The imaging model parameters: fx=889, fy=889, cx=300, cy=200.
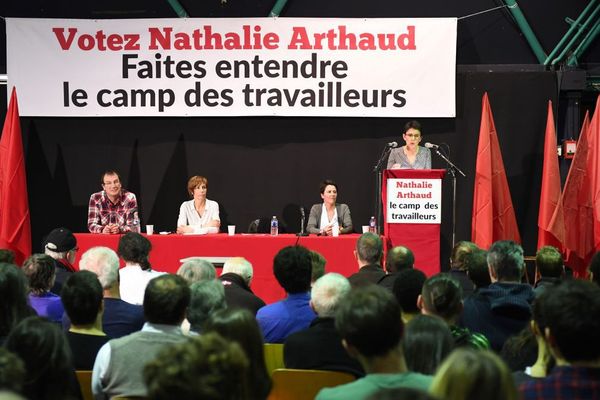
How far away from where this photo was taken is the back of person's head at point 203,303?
3.56 meters

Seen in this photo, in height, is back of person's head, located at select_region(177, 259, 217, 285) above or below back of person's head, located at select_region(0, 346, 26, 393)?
below

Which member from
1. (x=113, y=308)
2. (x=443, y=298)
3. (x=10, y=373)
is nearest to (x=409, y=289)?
(x=443, y=298)

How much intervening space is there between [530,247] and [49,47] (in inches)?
211

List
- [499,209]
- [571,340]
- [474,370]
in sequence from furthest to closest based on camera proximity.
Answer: [499,209], [571,340], [474,370]

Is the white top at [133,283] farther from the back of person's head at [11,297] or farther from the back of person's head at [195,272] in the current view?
the back of person's head at [11,297]

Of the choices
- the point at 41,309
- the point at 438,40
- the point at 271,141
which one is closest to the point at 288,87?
the point at 271,141

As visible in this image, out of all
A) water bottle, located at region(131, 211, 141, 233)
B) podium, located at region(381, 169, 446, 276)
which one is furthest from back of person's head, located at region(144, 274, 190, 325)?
water bottle, located at region(131, 211, 141, 233)

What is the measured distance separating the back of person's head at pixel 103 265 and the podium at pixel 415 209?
364cm

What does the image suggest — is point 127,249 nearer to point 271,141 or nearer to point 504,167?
point 271,141

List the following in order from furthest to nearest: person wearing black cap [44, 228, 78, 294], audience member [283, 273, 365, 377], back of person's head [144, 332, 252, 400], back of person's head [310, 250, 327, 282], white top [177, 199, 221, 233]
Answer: white top [177, 199, 221, 233] → person wearing black cap [44, 228, 78, 294] → back of person's head [310, 250, 327, 282] → audience member [283, 273, 365, 377] → back of person's head [144, 332, 252, 400]

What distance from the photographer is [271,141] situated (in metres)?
9.30

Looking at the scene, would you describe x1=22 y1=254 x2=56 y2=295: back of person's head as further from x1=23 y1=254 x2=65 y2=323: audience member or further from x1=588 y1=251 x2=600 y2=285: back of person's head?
x1=588 y1=251 x2=600 y2=285: back of person's head

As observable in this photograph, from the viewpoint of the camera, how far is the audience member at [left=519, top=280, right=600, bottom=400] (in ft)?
7.41

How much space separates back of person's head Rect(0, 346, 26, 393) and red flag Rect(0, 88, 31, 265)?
693 cm
